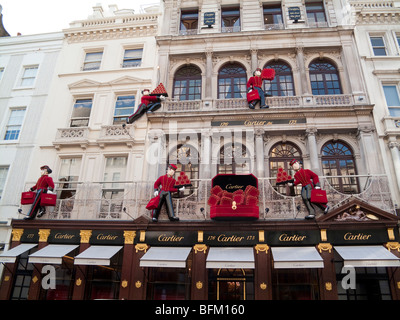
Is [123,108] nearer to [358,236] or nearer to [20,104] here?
[20,104]

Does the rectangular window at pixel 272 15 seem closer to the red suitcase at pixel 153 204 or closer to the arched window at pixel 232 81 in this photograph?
the arched window at pixel 232 81

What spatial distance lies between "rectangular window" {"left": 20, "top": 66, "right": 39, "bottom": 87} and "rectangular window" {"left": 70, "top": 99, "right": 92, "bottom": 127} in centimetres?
370

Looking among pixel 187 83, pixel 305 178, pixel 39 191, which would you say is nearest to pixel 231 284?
pixel 305 178

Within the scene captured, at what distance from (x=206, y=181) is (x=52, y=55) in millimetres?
13900

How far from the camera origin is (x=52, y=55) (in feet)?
61.7

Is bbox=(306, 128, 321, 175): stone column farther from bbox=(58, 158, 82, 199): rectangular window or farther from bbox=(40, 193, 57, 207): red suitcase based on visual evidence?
bbox=(40, 193, 57, 207): red suitcase

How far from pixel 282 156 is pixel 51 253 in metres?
11.4

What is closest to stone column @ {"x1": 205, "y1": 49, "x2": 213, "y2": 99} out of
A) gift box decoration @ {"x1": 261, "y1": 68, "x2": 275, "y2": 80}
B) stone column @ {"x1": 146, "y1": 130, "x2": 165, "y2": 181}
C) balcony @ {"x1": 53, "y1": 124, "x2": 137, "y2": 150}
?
gift box decoration @ {"x1": 261, "y1": 68, "x2": 275, "y2": 80}

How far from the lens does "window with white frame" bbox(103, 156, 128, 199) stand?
577 inches

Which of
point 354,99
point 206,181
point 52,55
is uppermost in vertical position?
point 52,55

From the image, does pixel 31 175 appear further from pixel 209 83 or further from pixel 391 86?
pixel 391 86

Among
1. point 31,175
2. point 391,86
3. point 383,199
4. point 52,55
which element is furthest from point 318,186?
point 52,55

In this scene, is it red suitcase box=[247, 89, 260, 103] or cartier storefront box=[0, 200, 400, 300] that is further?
red suitcase box=[247, 89, 260, 103]

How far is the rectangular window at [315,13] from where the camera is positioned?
56.1 feet
